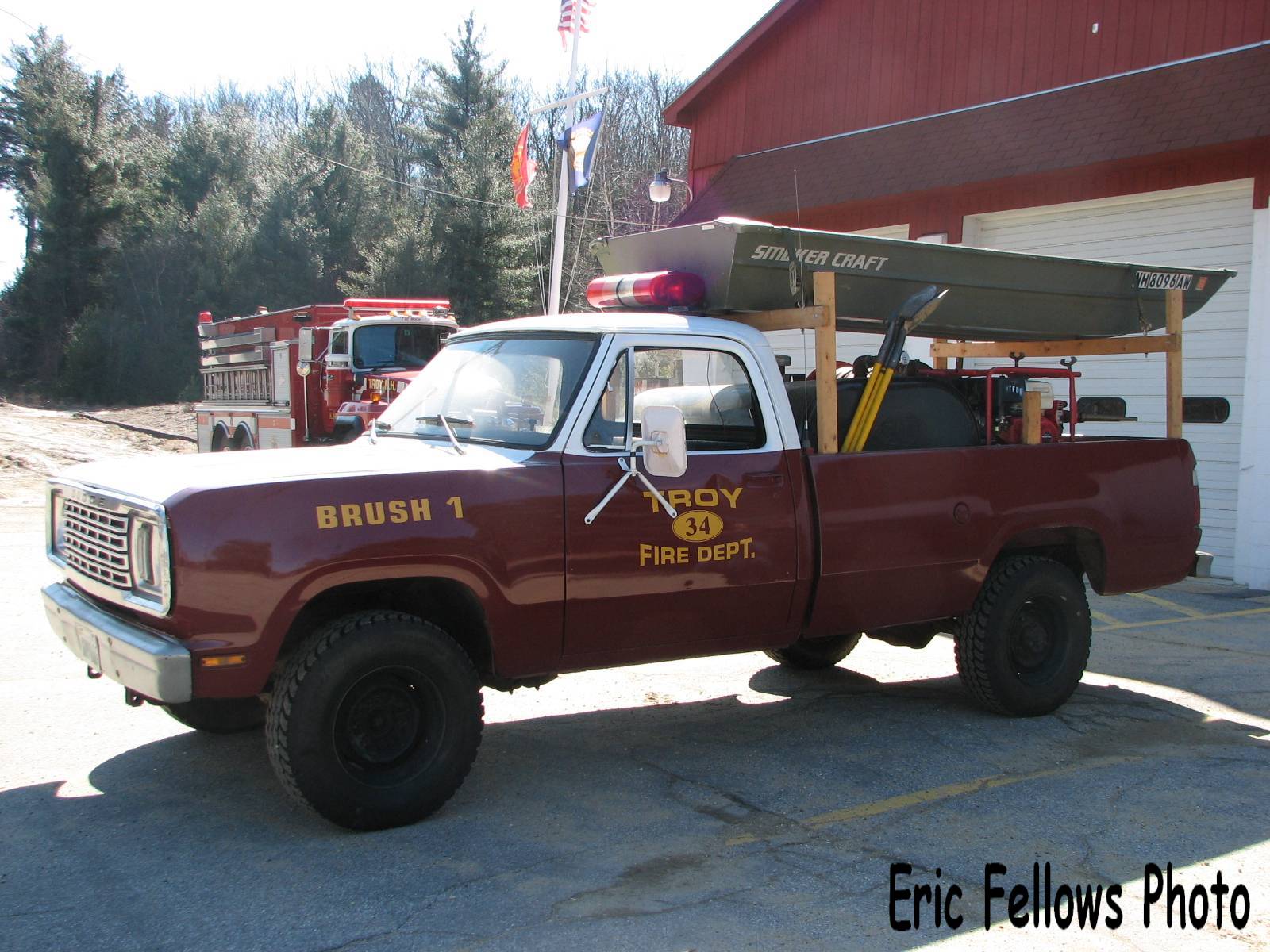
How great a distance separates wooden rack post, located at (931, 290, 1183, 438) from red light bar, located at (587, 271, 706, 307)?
9.50 feet

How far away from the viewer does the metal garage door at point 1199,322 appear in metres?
11.6

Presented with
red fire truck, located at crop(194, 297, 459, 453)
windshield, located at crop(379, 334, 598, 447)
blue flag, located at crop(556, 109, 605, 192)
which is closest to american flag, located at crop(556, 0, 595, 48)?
blue flag, located at crop(556, 109, 605, 192)

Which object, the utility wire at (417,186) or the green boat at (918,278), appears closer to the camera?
the green boat at (918,278)

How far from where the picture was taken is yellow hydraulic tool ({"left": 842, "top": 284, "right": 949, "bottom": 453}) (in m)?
6.00

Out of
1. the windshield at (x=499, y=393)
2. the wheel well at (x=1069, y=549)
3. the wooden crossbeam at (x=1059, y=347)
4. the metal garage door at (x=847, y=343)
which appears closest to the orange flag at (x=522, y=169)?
the metal garage door at (x=847, y=343)

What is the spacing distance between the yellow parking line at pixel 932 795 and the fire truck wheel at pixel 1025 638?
27.1 inches

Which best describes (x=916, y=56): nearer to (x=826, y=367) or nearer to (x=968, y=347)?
(x=968, y=347)

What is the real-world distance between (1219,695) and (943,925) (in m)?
3.99

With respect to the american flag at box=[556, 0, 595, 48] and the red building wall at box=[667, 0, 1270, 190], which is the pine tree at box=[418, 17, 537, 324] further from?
the red building wall at box=[667, 0, 1270, 190]

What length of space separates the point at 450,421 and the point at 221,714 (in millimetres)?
1818

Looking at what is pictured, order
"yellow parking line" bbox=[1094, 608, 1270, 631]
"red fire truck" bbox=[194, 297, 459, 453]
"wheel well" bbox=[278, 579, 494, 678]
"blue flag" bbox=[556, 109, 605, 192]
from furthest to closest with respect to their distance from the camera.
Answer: "blue flag" bbox=[556, 109, 605, 192], "red fire truck" bbox=[194, 297, 459, 453], "yellow parking line" bbox=[1094, 608, 1270, 631], "wheel well" bbox=[278, 579, 494, 678]

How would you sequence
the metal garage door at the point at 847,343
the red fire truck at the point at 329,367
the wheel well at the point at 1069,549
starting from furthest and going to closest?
the red fire truck at the point at 329,367 < the metal garage door at the point at 847,343 < the wheel well at the point at 1069,549

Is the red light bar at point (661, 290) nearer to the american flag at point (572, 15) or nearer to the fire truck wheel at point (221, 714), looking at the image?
A: the fire truck wheel at point (221, 714)

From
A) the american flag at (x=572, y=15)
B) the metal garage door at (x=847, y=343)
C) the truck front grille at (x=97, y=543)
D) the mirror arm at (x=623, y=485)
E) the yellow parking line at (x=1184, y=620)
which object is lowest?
the yellow parking line at (x=1184, y=620)
